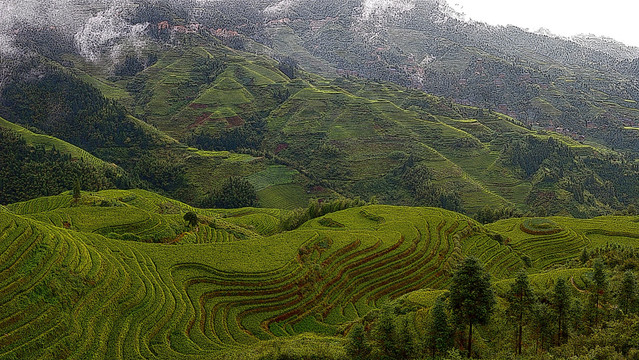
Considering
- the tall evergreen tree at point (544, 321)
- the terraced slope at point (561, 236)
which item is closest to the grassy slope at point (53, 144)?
the terraced slope at point (561, 236)

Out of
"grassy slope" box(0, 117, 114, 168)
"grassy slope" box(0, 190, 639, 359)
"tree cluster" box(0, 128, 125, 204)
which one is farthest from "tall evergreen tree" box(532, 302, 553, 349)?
"grassy slope" box(0, 117, 114, 168)

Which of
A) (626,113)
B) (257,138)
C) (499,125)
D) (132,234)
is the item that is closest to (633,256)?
(132,234)

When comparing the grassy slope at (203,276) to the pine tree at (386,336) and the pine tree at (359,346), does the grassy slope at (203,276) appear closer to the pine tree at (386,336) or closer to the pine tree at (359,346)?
the pine tree at (359,346)

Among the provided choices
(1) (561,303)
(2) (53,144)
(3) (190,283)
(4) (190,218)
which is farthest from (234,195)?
(1) (561,303)

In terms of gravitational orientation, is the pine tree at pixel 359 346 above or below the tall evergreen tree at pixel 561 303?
below

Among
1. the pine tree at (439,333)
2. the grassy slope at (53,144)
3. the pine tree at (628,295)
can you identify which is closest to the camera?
the pine tree at (439,333)

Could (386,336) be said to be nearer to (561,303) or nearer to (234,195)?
(561,303)

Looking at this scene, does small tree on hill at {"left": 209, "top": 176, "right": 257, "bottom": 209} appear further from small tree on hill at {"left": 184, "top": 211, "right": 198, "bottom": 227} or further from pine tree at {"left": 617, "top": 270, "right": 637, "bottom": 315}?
pine tree at {"left": 617, "top": 270, "right": 637, "bottom": 315}
